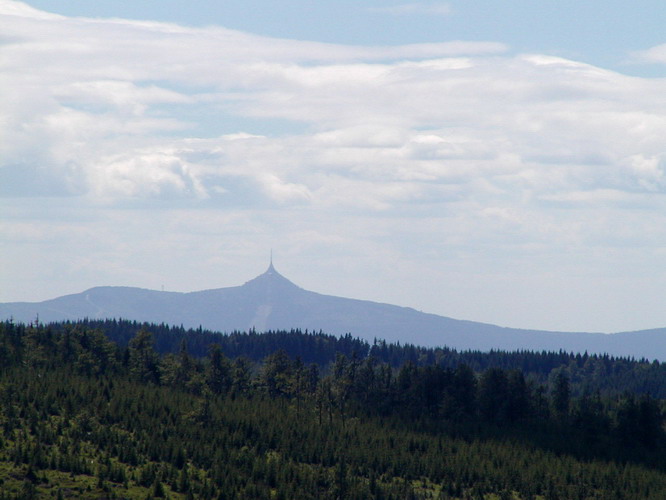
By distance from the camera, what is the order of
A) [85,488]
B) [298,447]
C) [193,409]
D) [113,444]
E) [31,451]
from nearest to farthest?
[85,488]
[31,451]
[113,444]
[298,447]
[193,409]

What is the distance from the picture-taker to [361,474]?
16388 centimetres

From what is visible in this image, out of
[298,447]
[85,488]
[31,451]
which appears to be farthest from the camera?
[298,447]

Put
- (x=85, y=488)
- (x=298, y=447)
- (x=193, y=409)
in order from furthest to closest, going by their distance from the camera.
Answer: (x=193, y=409)
(x=298, y=447)
(x=85, y=488)

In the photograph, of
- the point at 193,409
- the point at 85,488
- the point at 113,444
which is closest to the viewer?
the point at 85,488

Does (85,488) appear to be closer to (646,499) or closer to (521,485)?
(521,485)

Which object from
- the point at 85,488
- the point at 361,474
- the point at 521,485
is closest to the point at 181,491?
the point at 85,488

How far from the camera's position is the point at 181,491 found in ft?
468

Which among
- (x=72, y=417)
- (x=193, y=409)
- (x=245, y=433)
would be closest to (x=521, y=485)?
(x=245, y=433)

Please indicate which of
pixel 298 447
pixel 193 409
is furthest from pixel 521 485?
pixel 193 409

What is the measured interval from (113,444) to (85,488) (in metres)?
21.8

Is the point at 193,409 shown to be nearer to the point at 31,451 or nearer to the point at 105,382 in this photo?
the point at 105,382

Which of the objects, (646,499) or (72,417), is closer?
(646,499)

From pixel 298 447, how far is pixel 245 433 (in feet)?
38.8

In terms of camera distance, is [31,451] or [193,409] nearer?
[31,451]
